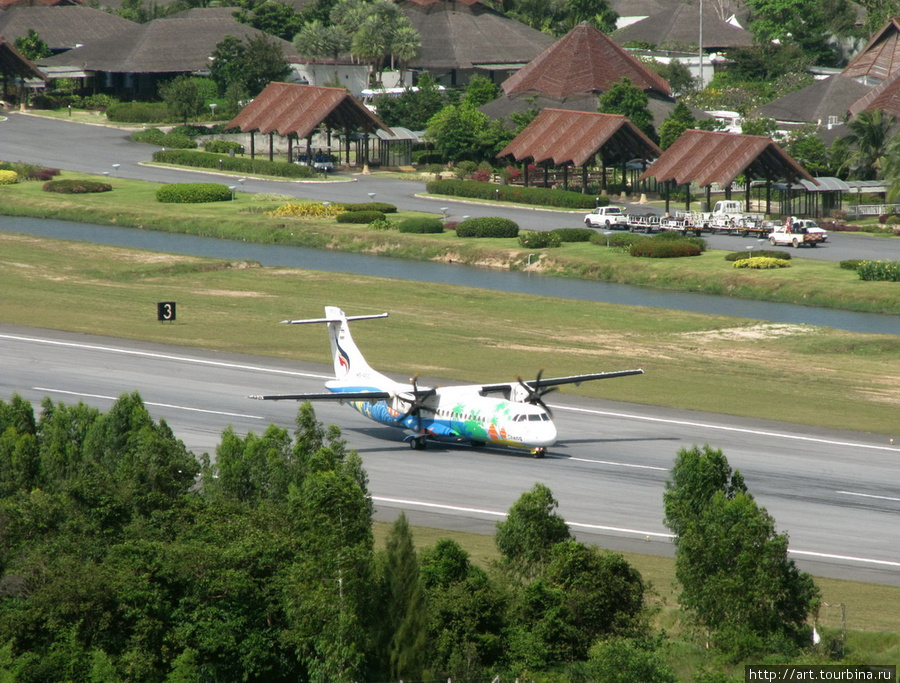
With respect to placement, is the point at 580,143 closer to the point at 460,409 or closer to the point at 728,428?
the point at 728,428

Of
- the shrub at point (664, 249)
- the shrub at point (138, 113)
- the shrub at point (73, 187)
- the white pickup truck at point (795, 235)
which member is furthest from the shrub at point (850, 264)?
the shrub at point (138, 113)

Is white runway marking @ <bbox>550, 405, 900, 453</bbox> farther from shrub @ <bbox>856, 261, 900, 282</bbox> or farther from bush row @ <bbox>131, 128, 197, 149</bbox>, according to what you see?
bush row @ <bbox>131, 128, 197, 149</bbox>

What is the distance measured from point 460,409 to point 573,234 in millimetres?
56640

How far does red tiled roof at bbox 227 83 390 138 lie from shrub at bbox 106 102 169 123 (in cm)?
2318

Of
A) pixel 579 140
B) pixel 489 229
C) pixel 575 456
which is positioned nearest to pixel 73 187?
pixel 489 229

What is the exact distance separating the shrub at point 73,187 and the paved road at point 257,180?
24.4 feet

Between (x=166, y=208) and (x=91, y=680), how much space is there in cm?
9066

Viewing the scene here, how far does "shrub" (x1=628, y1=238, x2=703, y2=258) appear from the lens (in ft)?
324

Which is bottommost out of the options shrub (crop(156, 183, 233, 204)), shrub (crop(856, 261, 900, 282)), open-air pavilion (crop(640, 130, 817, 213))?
shrub (crop(856, 261, 900, 282))

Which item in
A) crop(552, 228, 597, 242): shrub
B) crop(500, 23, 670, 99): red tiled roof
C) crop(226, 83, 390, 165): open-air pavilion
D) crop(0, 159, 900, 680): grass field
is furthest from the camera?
crop(500, 23, 670, 99): red tiled roof

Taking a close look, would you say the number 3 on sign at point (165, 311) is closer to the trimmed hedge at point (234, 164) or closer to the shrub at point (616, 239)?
the shrub at point (616, 239)

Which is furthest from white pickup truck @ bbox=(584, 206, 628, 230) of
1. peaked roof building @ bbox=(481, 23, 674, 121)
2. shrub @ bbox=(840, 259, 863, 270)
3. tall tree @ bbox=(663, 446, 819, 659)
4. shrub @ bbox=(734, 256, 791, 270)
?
tall tree @ bbox=(663, 446, 819, 659)

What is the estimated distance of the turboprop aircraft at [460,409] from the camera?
160ft

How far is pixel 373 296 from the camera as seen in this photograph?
86500 millimetres
